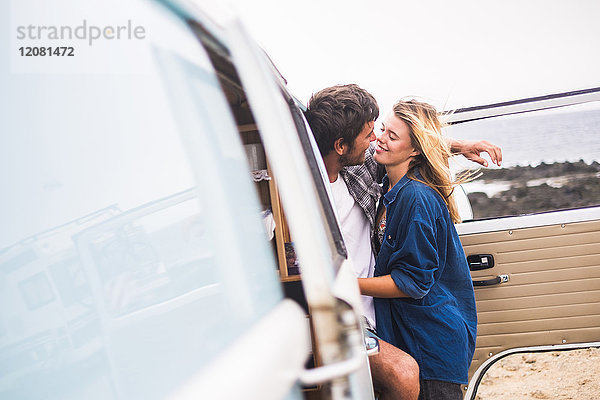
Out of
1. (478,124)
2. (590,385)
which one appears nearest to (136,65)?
(478,124)

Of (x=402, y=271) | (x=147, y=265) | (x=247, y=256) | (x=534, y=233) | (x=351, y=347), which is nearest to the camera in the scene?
(x=351, y=347)

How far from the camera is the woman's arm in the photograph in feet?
6.92

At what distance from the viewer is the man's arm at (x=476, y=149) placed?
2713 mm

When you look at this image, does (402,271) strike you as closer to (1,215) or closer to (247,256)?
(247,256)

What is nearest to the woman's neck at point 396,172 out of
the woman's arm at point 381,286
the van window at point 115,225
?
the woman's arm at point 381,286

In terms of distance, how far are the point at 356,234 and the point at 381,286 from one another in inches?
15.0

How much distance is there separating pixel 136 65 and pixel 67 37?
6.6 inches

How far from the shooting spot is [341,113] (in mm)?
2459

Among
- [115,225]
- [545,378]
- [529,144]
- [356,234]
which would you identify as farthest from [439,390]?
[545,378]

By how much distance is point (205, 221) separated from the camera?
35.7 inches

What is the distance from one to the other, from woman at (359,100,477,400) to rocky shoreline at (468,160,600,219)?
10102 mm

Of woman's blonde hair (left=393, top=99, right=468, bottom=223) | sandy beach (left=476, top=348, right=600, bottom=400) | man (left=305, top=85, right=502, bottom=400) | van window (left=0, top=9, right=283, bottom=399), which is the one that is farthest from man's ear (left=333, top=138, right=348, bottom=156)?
sandy beach (left=476, top=348, right=600, bottom=400)

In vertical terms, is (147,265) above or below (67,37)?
below

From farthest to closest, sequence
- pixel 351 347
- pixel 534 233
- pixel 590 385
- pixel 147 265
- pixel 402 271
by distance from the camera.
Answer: pixel 590 385, pixel 534 233, pixel 402 271, pixel 147 265, pixel 351 347
